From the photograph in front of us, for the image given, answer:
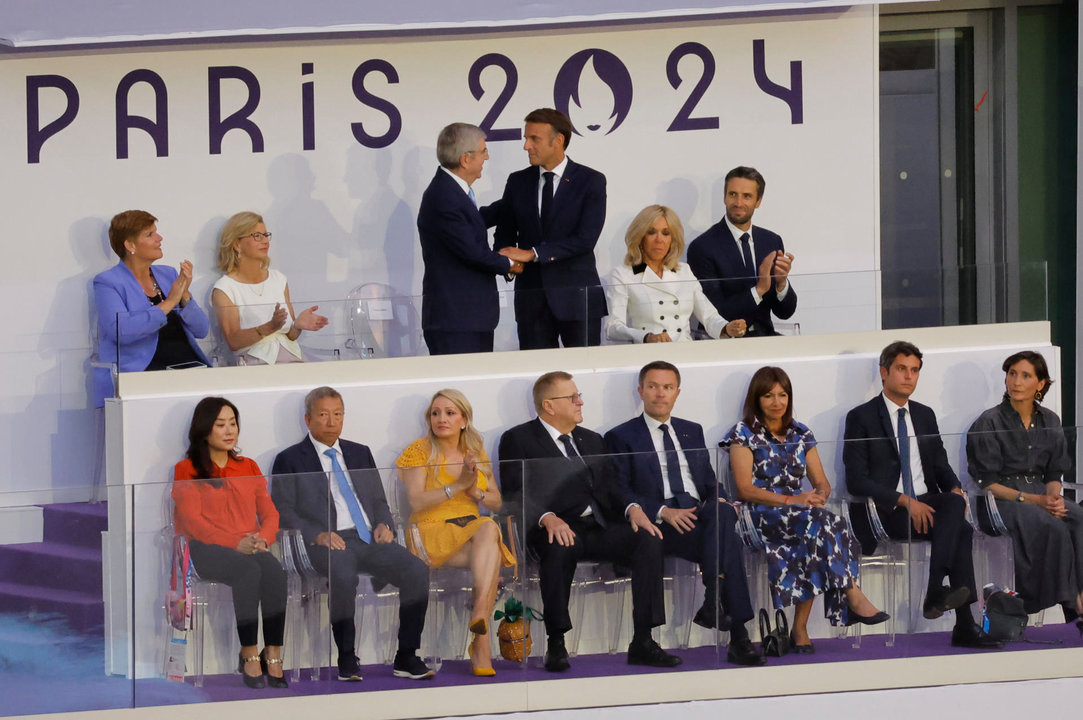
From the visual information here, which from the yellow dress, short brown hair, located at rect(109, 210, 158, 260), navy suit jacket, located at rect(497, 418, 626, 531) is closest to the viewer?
the yellow dress

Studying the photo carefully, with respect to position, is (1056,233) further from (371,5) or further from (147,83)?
(147,83)

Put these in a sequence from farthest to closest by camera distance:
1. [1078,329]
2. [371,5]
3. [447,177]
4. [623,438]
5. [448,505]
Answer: [1078,329], [371,5], [447,177], [623,438], [448,505]

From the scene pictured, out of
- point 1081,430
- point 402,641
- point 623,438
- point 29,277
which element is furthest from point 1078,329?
point 29,277

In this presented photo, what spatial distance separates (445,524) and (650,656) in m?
0.93

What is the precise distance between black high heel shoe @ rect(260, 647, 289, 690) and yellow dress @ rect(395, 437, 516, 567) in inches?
24.9

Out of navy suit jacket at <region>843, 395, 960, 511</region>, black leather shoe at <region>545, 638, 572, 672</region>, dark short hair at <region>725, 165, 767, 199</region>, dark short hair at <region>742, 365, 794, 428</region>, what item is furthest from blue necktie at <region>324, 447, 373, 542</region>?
dark short hair at <region>725, 165, 767, 199</region>

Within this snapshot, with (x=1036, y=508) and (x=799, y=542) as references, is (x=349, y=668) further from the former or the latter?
(x=1036, y=508)

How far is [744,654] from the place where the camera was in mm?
6105

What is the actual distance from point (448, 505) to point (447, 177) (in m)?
2.10

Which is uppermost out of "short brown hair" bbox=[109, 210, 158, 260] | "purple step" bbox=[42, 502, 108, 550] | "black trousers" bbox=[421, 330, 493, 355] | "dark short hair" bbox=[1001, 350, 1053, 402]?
"short brown hair" bbox=[109, 210, 158, 260]

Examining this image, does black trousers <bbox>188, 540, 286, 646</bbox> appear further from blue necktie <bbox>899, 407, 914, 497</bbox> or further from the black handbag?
blue necktie <bbox>899, 407, 914, 497</bbox>

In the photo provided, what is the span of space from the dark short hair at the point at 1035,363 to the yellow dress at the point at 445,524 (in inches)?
103

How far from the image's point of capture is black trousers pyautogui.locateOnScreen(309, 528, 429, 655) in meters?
5.82

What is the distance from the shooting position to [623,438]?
6840 millimetres
